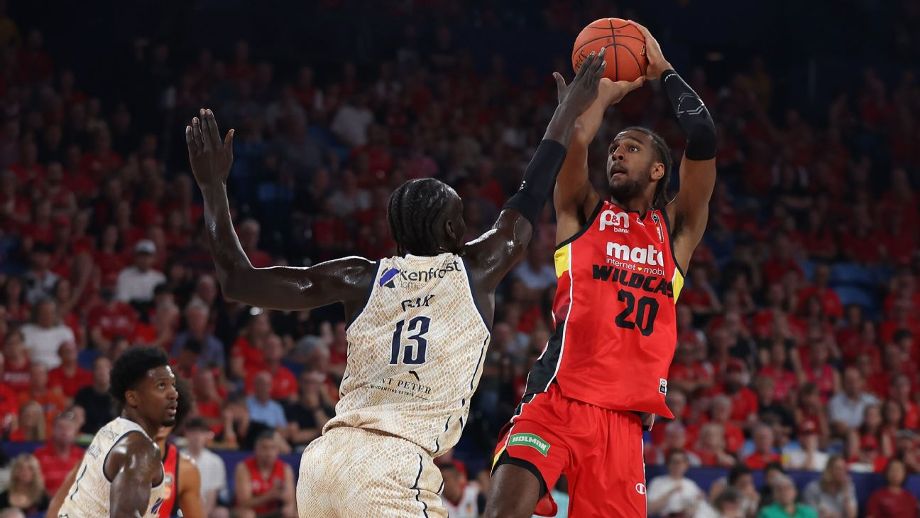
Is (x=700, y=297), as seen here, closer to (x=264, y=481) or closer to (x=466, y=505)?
(x=466, y=505)

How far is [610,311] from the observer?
5.69 meters

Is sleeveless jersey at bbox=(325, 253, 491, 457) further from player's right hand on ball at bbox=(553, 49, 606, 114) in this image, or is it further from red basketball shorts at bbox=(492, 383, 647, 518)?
red basketball shorts at bbox=(492, 383, 647, 518)

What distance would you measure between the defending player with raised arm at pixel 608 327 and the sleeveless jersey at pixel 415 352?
124cm

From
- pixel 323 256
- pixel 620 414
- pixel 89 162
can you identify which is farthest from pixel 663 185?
pixel 89 162

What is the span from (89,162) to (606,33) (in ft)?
28.8

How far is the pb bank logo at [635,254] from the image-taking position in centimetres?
576

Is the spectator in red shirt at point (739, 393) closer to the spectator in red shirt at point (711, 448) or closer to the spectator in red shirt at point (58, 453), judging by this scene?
the spectator in red shirt at point (711, 448)

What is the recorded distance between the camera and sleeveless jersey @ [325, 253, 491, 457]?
4227 millimetres

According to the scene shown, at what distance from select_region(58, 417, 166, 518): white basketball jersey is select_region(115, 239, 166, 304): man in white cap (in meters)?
6.73

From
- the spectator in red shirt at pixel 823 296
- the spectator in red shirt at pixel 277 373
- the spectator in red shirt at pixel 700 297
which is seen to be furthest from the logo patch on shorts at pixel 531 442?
the spectator in red shirt at pixel 823 296

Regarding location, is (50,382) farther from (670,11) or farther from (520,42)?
(670,11)

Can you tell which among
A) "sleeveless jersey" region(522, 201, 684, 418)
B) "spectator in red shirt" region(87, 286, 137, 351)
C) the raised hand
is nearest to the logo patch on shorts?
"sleeveless jersey" region(522, 201, 684, 418)

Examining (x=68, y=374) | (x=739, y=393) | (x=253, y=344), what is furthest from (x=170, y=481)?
(x=739, y=393)

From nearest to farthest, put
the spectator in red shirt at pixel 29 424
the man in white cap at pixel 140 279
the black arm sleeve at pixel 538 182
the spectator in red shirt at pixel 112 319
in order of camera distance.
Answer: the black arm sleeve at pixel 538 182
the spectator in red shirt at pixel 29 424
the spectator in red shirt at pixel 112 319
the man in white cap at pixel 140 279
